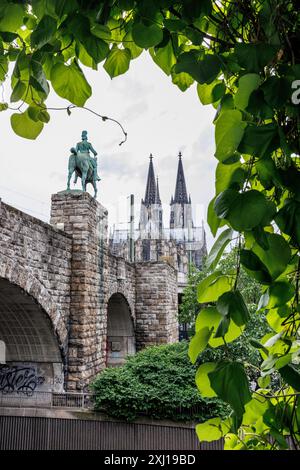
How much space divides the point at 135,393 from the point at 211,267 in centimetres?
803

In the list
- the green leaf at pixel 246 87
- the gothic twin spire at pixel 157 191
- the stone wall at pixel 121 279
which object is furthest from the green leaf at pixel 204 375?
the gothic twin spire at pixel 157 191

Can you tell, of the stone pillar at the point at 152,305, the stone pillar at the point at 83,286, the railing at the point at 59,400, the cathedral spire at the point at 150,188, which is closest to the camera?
the railing at the point at 59,400

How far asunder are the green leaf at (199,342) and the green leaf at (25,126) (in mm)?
738

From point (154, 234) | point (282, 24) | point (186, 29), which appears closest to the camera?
point (282, 24)

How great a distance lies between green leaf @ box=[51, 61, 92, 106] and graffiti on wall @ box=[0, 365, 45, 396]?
335 inches

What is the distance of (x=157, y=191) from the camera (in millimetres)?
61312

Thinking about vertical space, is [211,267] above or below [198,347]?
above

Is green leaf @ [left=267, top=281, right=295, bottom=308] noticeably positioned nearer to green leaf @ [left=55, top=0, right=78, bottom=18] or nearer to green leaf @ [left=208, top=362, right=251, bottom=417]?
green leaf @ [left=208, top=362, right=251, bottom=417]

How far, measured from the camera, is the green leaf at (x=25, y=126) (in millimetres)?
1063

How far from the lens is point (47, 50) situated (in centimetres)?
93

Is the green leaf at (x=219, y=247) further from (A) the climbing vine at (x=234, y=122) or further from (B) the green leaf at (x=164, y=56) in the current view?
(B) the green leaf at (x=164, y=56)

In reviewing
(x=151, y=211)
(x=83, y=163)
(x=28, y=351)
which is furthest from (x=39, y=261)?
(x=151, y=211)
